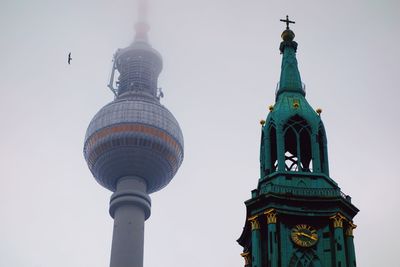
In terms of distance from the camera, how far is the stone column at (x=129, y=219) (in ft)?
573

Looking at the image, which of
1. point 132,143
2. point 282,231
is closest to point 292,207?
point 282,231

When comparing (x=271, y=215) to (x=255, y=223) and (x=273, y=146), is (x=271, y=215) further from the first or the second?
(x=273, y=146)

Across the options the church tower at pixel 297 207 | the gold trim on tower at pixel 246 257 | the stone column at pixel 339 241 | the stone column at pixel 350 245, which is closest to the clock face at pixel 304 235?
the church tower at pixel 297 207

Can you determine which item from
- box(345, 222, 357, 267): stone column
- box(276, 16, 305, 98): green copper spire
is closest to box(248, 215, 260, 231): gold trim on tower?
box(345, 222, 357, 267): stone column

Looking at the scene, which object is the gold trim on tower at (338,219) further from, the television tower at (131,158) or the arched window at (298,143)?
the television tower at (131,158)

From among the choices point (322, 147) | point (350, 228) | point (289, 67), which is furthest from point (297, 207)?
point (289, 67)

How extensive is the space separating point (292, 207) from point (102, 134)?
4723 inches

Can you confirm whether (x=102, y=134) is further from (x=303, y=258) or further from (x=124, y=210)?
(x=303, y=258)

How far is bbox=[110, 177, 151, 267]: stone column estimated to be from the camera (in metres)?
175

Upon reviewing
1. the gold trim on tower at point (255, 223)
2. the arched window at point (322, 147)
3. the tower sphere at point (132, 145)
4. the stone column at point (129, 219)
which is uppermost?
the tower sphere at point (132, 145)

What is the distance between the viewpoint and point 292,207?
226ft

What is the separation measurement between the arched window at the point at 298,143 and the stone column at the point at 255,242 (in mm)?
7824

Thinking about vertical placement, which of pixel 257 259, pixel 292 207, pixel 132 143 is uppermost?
pixel 132 143

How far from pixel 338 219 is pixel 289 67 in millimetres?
21822
